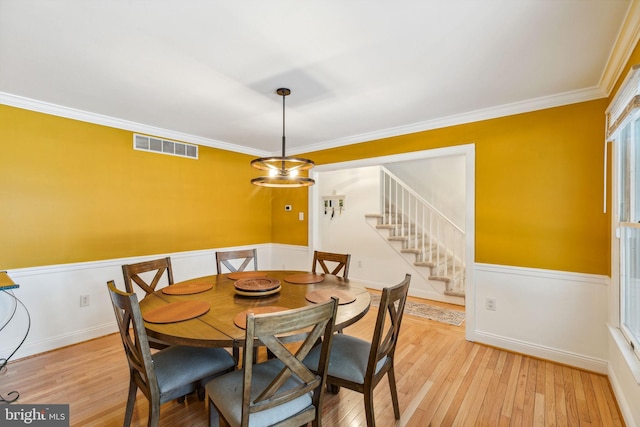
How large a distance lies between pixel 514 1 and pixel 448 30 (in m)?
0.32

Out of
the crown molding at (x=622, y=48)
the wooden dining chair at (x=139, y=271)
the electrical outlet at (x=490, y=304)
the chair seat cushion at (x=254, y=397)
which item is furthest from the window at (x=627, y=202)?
the wooden dining chair at (x=139, y=271)

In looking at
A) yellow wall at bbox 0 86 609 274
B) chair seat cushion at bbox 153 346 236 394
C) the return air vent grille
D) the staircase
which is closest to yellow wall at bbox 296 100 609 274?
yellow wall at bbox 0 86 609 274

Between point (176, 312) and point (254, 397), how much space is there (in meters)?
0.69

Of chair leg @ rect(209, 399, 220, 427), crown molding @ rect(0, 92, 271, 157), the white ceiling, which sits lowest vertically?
chair leg @ rect(209, 399, 220, 427)

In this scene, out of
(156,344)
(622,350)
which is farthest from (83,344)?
(622,350)

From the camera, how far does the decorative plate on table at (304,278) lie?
239cm

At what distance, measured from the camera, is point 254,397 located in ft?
4.42

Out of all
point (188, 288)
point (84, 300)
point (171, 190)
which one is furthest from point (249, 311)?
point (171, 190)

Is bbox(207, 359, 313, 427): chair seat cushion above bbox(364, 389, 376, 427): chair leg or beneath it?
above

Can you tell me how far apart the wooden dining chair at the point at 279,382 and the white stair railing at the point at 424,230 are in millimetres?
3561

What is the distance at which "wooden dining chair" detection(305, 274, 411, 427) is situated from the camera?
5.00ft

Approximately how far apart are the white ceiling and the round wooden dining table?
1636 mm

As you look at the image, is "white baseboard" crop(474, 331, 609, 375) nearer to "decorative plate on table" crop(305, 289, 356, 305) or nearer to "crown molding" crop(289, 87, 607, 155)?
"decorative plate on table" crop(305, 289, 356, 305)

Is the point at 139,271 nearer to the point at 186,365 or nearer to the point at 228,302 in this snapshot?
the point at 228,302
